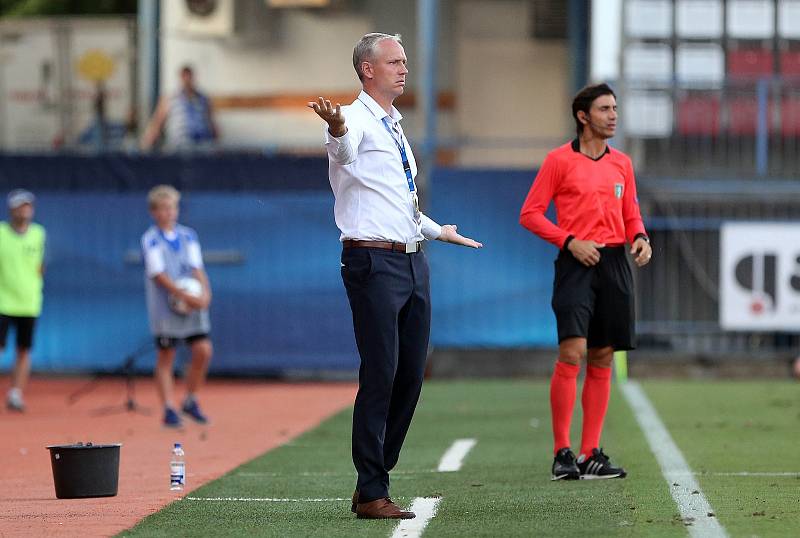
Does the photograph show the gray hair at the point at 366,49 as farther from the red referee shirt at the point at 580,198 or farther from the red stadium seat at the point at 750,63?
the red stadium seat at the point at 750,63

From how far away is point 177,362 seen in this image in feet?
68.9

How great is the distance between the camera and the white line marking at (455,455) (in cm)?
1037

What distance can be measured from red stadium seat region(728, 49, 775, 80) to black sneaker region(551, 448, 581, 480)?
14.1 metres

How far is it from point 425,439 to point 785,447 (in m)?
2.68

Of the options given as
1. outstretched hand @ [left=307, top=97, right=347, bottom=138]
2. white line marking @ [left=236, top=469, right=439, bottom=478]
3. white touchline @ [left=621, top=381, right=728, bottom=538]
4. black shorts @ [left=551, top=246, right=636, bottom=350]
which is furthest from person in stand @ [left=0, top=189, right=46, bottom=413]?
outstretched hand @ [left=307, top=97, right=347, bottom=138]

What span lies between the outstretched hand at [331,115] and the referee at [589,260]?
2.50 metres

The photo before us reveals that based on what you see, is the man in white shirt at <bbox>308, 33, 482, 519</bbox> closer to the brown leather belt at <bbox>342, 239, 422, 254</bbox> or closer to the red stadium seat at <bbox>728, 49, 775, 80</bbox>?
the brown leather belt at <bbox>342, 239, 422, 254</bbox>

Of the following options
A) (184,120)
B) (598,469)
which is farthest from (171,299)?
(184,120)

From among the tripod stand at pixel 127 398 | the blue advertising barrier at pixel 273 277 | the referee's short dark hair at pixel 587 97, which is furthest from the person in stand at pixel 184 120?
the referee's short dark hair at pixel 587 97

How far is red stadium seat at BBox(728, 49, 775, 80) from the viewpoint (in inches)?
893

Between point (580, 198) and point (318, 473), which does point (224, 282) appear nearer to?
point (318, 473)

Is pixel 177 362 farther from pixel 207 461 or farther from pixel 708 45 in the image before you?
pixel 207 461

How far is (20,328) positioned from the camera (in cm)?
1702

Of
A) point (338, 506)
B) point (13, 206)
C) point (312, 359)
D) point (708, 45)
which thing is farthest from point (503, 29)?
point (338, 506)
